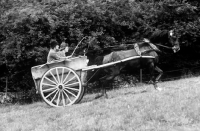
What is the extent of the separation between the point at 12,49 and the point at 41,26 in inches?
63.8

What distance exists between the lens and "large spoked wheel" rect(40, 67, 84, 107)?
29.1 feet

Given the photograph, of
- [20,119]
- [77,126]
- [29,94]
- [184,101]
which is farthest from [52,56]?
[29,94]

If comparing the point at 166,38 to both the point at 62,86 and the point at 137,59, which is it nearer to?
the point at 137,59

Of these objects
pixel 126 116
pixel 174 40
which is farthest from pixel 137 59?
pixel 126 116

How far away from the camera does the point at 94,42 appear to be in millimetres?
13625

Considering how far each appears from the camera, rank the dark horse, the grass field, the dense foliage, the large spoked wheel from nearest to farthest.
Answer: the grass field → the large spoked wheel → the dark horse → the dense foliage

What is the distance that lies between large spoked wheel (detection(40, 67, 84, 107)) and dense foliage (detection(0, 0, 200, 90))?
400cm

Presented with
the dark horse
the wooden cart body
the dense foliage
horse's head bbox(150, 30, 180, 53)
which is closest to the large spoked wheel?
the wooden cart body

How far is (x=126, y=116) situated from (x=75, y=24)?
310 inches

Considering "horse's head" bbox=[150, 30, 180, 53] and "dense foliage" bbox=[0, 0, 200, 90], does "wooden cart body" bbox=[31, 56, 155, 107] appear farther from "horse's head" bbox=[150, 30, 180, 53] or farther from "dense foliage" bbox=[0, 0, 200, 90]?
"dense foliage" bbox=[0, 0, 200, 90]

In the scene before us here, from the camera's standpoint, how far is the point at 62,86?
891 cm

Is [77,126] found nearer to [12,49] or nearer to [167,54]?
[12,49]

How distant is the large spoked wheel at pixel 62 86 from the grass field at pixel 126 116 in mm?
580

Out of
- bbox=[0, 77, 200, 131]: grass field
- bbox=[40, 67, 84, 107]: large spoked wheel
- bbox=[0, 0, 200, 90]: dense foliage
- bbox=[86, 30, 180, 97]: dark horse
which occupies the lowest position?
bbox=[0, 77, 200, 131]: grass field
